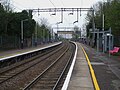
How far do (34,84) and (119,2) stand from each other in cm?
2239

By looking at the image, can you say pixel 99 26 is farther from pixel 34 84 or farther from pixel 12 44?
pixel 34 84

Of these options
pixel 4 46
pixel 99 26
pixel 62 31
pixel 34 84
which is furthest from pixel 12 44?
pixel 62 31

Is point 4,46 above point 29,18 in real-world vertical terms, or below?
below

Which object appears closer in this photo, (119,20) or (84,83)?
(84,83)

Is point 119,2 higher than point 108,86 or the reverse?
higher

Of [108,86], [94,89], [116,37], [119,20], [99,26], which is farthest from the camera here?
[99,26]

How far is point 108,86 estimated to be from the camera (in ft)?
44.2

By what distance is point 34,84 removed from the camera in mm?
14812

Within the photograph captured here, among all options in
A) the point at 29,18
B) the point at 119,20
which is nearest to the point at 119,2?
the point at 119,20

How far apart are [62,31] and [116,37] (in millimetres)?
123571

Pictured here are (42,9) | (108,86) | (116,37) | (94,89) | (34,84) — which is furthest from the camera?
(42,9)

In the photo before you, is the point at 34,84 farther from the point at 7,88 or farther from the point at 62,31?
the point at 62,31

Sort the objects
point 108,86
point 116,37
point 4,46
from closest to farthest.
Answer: point 108,86 < point 116,37 < point 4,46

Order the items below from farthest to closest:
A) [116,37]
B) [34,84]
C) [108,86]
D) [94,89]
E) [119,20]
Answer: [116,37], [119,20], [34,84], [108,86], [94,89]
